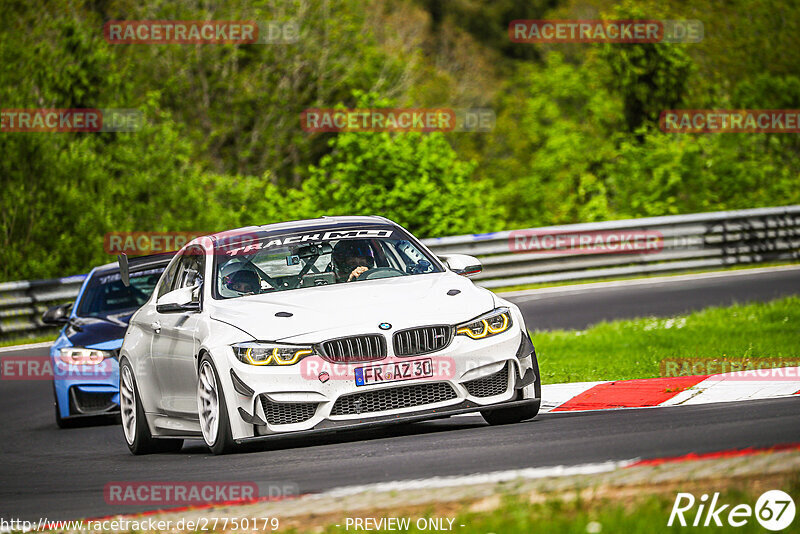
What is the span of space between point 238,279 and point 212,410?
1113 mm

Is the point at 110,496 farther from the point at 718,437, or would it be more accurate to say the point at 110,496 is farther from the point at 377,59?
the point at 377,59

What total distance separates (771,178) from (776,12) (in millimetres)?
14311

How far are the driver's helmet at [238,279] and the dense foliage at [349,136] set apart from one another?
14828 mm

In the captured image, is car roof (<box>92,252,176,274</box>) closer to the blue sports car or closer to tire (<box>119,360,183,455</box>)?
the blue sports car

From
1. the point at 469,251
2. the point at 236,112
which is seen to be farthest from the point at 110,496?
the point at 236,112

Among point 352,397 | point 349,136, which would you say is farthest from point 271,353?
point 349,136

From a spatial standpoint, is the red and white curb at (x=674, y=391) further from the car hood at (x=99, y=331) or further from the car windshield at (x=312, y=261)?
the car hood at (x=99, y=331)

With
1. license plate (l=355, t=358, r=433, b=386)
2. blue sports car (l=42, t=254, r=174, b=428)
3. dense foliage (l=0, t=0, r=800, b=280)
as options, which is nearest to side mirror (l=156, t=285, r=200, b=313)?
license plate (l=355, t=358, r=433, b=386)

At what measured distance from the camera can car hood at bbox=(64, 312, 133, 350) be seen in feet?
42.1

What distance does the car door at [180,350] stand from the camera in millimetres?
9055

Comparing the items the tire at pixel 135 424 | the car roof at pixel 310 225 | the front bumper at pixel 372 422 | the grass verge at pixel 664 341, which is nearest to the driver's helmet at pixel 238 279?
the car roof at pixel 310 225

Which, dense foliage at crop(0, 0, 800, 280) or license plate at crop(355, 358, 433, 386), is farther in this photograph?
dense foliage at crop(0, 0, 800, 280)

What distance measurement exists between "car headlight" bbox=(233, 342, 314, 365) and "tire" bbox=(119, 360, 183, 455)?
2.11 m

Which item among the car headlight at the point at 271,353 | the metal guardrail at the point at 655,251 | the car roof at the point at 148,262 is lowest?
the metal guardrail at the point at 655,251
